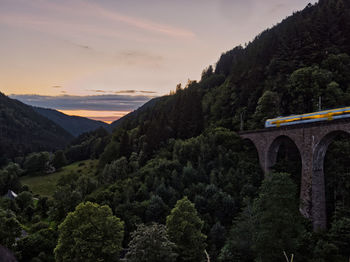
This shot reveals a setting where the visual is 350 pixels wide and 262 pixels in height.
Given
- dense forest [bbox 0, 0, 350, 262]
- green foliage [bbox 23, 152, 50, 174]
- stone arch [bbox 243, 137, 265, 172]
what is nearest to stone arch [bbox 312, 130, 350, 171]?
dense forest [bbox 0, 0, 350, 262]

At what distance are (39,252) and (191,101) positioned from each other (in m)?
43.7

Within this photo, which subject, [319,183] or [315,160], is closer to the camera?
[319,183]

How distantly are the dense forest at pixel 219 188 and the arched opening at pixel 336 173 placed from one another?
4.9 inches

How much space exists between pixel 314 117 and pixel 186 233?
20712 mm

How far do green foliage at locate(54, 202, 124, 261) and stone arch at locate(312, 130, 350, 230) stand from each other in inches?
866

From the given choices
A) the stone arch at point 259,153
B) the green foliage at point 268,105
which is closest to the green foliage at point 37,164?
the green foliage at point 268,105

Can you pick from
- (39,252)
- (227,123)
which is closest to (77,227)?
(39,252)

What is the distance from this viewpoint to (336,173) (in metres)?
36.4

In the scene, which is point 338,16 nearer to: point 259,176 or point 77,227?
point 259,176

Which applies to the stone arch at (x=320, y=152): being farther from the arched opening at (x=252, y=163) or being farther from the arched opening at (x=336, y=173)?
the arched opening at (x=252, y=163)

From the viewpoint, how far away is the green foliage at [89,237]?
29312 mm

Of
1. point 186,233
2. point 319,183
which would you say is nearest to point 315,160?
point 319,183

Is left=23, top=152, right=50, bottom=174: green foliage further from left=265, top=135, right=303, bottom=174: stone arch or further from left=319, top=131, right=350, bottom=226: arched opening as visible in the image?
left=319, top=131, right=350, bottom=226: arched opening

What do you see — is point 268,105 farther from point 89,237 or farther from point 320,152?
point 89,237
